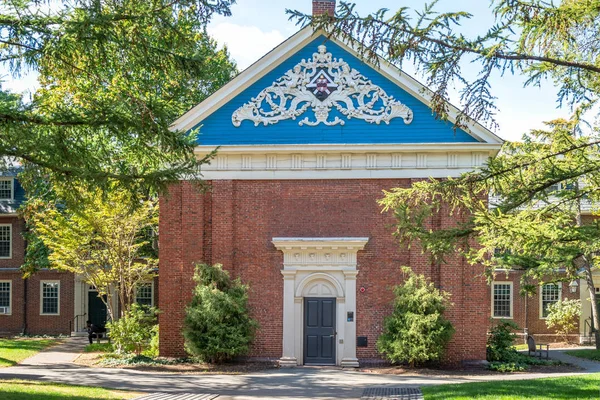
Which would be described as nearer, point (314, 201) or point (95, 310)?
point (314, 201)

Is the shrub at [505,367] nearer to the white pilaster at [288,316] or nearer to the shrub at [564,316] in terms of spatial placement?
the white pilaster at [288,316]

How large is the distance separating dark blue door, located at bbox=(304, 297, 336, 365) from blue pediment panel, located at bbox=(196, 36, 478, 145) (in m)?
4.62

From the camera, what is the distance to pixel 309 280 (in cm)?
2119

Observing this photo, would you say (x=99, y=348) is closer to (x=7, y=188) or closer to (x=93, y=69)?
(x=7, y=188)

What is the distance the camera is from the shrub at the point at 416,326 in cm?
1959

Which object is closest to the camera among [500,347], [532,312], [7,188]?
[500,347]

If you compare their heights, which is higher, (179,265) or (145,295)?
(179,265)

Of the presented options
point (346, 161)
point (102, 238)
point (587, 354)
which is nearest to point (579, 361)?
point (587, 354)

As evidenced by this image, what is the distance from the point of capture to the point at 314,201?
21328 millimetres

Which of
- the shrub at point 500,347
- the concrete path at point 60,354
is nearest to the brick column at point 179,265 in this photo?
the concrete path at point 60,354

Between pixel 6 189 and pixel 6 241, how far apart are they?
2525 mm

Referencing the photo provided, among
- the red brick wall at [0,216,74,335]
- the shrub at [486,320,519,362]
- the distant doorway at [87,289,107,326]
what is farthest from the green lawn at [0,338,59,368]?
the shrub at [486,320,519,362]

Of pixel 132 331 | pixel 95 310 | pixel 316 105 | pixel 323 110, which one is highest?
pixel 316 105

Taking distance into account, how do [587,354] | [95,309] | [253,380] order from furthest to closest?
[95,309] → [587,354] → [253,380]
